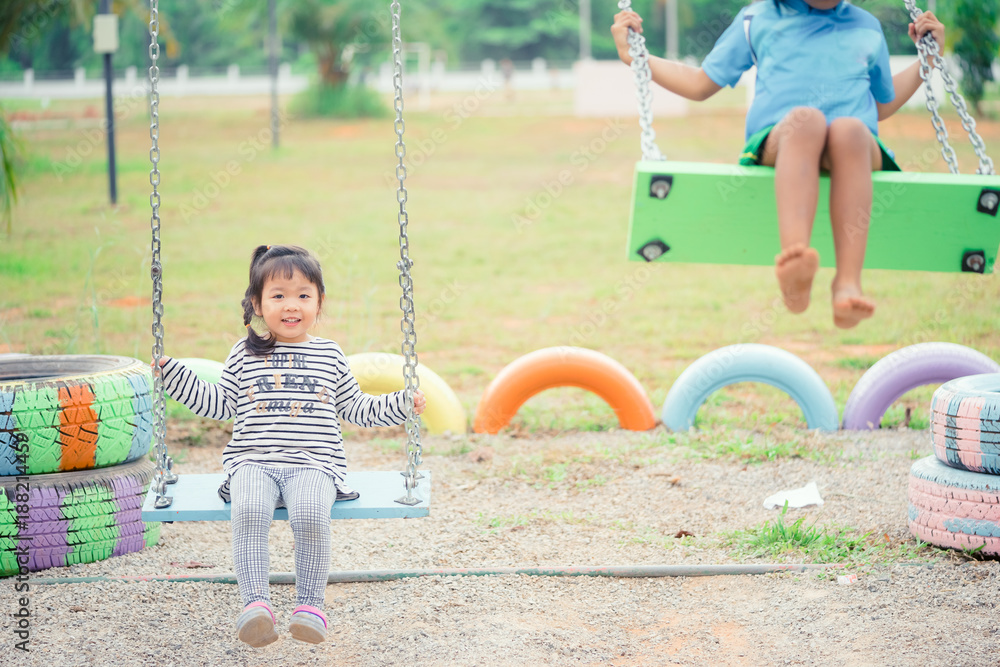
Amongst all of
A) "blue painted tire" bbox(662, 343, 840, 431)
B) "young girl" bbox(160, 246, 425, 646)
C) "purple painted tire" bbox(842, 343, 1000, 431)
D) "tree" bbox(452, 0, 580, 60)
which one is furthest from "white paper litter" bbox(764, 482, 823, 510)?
"tree" bbox(452, 0, 580, 60)

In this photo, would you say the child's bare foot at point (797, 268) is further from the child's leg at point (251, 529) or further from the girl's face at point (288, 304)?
the child's leg at point (251, 529)

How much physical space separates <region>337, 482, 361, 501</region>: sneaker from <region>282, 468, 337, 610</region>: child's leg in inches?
3.6

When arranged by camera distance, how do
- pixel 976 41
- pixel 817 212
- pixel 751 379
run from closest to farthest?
1. pixel 817 212
2. pixel 751 379
3. pixel 976 41

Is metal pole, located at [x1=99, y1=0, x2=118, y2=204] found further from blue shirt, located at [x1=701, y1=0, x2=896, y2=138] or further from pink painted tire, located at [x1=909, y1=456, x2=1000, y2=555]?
pink painted tire, located at [x1=909, y1=456, x2=1000, y2=555]

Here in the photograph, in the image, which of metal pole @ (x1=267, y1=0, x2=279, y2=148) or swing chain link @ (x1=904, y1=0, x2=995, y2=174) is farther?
metal pole @ (x1=267, y1=0, x2=279, y2=148)

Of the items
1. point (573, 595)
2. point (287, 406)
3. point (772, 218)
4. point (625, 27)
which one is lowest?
point (573, 595)

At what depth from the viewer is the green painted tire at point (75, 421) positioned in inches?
147

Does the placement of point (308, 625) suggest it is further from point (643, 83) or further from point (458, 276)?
point (458, 276)

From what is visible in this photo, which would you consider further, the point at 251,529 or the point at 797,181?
the point at 797,181

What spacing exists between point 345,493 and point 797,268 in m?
1.58

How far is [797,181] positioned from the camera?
3.59 m

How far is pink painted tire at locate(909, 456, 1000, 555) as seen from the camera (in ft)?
12.2

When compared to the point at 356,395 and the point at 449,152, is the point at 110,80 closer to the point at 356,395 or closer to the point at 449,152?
the point at 449,152

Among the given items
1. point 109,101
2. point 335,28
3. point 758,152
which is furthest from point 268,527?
point 335,28
